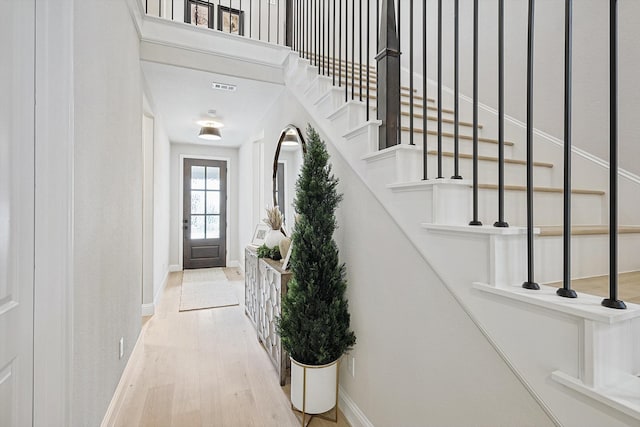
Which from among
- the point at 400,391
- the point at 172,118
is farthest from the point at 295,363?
the point at 172,118

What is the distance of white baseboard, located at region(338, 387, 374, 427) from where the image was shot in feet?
5.68

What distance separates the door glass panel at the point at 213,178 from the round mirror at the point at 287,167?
3187 millimetres

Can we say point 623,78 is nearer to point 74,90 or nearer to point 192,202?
point 74,90

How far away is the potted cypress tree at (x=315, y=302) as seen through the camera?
1760 millimetres

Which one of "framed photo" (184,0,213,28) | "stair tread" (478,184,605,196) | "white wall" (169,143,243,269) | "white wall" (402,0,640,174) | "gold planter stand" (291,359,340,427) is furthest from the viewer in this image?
"white wall" (169,143,243,269)

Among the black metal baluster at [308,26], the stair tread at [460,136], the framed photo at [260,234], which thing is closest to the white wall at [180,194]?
the framed photo at [260,234]

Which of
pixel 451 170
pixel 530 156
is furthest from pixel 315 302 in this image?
pixel 530 156

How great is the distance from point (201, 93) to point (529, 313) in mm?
3342

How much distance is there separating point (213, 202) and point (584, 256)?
603 cm

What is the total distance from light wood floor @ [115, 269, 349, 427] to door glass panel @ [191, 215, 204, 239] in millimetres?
2849

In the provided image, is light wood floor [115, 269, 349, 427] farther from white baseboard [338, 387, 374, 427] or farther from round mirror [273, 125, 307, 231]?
round mirror [273, 125, 307, 231]

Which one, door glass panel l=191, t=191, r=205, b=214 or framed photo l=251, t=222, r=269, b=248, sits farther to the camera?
door glass panel l=191, t=191, r=205, b=214

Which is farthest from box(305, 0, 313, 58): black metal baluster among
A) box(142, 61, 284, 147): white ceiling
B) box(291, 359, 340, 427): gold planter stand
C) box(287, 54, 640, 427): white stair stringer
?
box(291, 359, 340, 427): gold planter stand

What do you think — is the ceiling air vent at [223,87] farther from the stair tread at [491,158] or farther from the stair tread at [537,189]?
the stair tread at [537,189]
